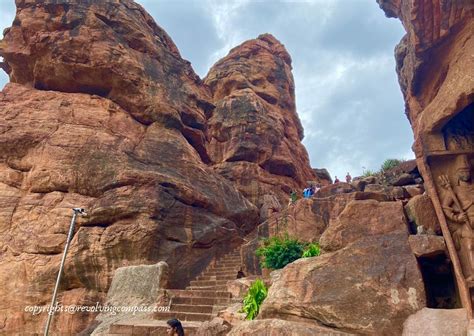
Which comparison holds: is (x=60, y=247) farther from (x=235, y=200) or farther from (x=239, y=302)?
(x=235, y=200)

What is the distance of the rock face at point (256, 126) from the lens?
28.8m

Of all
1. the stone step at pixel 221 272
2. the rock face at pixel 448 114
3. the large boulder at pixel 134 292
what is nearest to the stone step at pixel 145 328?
the large boulder at pixel 134 292

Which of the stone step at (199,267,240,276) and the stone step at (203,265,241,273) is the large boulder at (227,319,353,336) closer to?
the stone step at (199,267,240,276)

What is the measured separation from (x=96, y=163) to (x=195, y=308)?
7741 millimetres

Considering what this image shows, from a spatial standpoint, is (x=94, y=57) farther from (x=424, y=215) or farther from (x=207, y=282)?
(x=424, y=215)

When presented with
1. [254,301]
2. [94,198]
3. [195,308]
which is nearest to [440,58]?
[254,301]

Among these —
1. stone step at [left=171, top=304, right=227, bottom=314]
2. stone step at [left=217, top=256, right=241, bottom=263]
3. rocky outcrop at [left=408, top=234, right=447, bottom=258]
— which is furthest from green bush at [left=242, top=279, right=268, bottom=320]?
stone step at [left=217, top=256, right=241, bottom=263]

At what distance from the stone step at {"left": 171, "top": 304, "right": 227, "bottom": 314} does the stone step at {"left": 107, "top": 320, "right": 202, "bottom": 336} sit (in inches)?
26.3

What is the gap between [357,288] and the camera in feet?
21.2


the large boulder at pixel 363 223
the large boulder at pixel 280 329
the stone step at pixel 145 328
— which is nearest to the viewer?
the large boulder at pixel 280 329

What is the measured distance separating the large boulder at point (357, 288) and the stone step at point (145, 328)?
2620 millimetres

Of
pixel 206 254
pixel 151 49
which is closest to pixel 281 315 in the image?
pixel 206 254

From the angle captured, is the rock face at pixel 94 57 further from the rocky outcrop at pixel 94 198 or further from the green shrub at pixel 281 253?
the green shrub at pixel 281 253

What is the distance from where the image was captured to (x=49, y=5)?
19.6m
